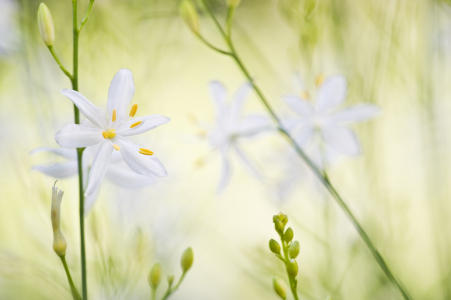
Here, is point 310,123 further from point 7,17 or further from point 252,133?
point 7,17

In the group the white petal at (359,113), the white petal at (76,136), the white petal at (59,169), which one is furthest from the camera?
the white petal at (359,113)

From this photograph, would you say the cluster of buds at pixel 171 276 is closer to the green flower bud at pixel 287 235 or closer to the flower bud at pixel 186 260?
the flower bud at pixel 186 260

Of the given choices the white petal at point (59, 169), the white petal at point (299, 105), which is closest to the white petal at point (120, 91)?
the white petal at point (59, 169)

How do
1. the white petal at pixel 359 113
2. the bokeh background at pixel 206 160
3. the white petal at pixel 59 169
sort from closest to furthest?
1. the white petal at pixel 59 169
2. the white petal at pixel 359 113
3. the bokeh background at pixel 206 160

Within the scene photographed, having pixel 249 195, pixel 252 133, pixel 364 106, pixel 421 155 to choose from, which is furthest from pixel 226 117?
pixel 249 195

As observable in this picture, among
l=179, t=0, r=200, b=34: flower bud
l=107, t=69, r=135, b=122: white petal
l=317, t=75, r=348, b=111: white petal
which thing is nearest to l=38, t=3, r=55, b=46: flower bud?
l=107, t=69, r=135, b=122: white petal

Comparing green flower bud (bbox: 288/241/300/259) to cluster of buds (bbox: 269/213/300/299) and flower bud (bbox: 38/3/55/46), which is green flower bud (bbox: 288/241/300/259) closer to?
cluster of buds (bbox: 269/213/300/299)

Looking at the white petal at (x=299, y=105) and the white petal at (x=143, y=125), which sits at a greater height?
the white petal at (x=299, y=105)
